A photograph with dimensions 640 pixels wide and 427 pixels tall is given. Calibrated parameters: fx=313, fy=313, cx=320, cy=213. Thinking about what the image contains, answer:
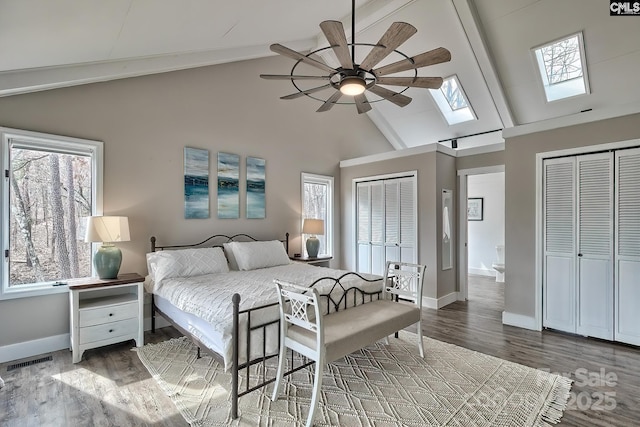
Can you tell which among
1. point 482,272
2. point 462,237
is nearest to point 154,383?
point 462,237

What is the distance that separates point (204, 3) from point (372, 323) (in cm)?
302

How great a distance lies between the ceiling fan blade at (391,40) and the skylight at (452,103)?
413cm

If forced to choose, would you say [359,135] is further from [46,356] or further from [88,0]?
[46,356]

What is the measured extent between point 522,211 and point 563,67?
255 centimetres

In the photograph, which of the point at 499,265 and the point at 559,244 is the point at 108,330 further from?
the point at 499,265

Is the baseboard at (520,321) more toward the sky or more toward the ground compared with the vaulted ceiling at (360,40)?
more toward the ground

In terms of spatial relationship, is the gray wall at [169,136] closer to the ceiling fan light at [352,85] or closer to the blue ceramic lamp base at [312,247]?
the blue ceramic lamp base at [312,247]

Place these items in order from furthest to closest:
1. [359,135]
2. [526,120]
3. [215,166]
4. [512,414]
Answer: [359,135]
[526,120]
[215,166]
[512,414]

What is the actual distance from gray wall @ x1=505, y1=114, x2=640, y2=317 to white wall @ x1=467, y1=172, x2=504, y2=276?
10.5 ft

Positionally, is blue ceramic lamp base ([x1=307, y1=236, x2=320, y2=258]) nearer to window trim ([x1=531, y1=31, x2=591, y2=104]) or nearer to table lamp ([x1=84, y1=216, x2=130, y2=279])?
table lamp ([x1=84, y1=216, x2=130, y2=279])

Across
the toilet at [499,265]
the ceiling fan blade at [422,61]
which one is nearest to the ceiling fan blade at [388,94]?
the ceiling fan blade at [422,61]

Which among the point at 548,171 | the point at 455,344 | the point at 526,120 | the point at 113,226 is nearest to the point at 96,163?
the point at 113,226

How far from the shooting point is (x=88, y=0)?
6.10 ft

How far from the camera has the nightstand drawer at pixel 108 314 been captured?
307cm
